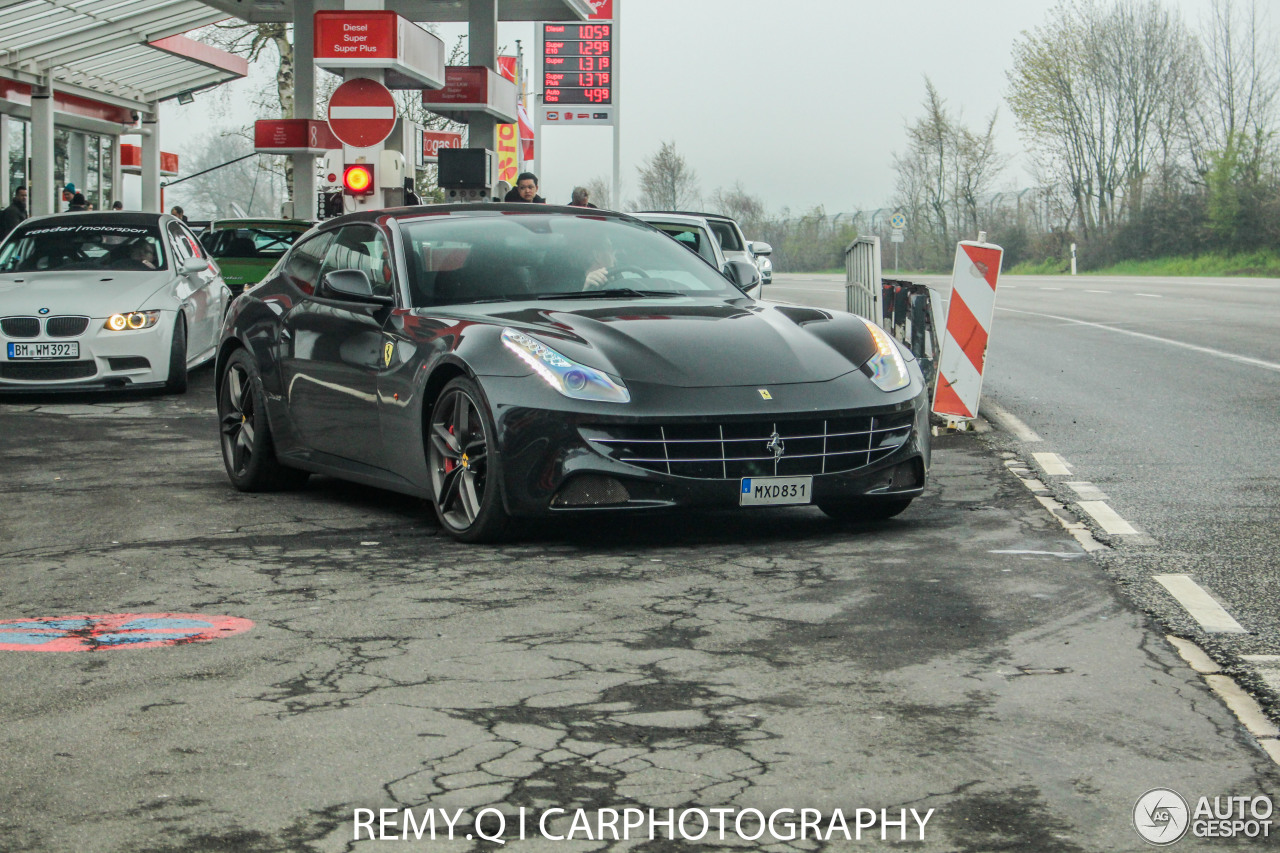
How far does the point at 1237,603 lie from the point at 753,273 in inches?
141

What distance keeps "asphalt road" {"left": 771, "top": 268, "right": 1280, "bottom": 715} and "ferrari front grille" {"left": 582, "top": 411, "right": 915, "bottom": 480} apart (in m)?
1.14

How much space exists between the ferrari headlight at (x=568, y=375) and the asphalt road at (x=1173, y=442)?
6.47ft

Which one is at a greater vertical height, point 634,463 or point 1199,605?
point 634,463

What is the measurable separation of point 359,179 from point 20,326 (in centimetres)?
502

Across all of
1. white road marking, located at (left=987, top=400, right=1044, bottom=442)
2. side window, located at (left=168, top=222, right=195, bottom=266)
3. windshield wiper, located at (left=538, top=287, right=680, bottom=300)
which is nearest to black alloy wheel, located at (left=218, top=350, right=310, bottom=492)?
windshield wiper, located at (left=538, top=287, right=680, bottom=300)

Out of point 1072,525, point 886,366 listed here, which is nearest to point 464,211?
point 886,366

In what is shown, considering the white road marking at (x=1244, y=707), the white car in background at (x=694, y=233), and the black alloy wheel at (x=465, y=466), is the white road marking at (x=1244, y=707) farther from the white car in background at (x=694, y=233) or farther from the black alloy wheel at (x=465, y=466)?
the white car in background at (x=694, y=233)

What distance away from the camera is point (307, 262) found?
27.7ft

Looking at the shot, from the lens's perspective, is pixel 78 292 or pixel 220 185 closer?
pixel 78 292

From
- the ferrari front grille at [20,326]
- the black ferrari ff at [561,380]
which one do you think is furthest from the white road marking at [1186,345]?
the ferrari front grille at [20,326]

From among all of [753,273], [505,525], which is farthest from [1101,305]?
[505,525]

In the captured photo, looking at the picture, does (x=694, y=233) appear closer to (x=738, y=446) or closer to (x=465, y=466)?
(x=465, y=466)

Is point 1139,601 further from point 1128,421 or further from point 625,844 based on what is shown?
point 1128,421

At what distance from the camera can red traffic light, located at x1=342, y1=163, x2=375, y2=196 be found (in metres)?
17.4
